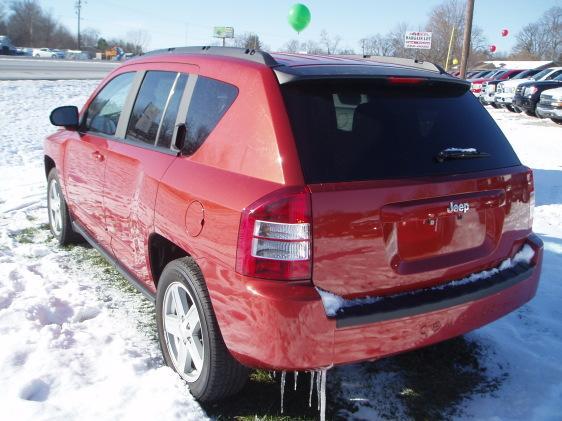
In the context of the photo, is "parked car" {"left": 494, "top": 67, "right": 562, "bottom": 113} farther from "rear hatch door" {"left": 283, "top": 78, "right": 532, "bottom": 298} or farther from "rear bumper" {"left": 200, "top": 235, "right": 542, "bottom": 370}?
"rear bumper" {"left": 200, "top": 235, "right": 542, "bottom": 370}

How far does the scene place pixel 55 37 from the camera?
93125 millimetres

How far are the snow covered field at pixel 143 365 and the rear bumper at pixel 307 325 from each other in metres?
0.56

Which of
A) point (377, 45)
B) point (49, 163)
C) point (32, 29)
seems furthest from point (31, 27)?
point (49, 163)

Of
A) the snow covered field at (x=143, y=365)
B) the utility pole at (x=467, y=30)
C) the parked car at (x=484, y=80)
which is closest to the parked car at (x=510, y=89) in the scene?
the parked car at (x=484, y=80)

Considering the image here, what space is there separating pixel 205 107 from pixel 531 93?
18570 mm

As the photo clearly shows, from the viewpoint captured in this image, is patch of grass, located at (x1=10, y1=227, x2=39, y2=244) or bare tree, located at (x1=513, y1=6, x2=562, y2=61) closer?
patch of grass, located at (x1=10, y1=227, x2=39, y2=244)

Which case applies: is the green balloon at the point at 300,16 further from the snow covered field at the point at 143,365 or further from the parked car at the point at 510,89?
the snow covered field at the point at 143,365

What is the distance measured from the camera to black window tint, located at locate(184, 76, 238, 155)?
2524mm

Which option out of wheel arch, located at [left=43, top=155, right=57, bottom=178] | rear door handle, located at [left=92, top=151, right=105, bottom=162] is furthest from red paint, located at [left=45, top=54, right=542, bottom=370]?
wheel arch, located at [left=43, top=155, right=57, bottom=178]

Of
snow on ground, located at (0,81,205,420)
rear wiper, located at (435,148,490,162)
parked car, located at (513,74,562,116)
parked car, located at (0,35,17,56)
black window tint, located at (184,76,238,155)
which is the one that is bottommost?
snow on ground, located at (0,81,205,420)

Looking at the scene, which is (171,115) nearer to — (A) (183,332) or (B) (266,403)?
(A) (183,332)

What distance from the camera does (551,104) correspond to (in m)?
16.3

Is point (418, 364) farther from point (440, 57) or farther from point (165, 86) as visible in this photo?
point (440, 57)

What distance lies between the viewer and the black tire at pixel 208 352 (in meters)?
2.38
